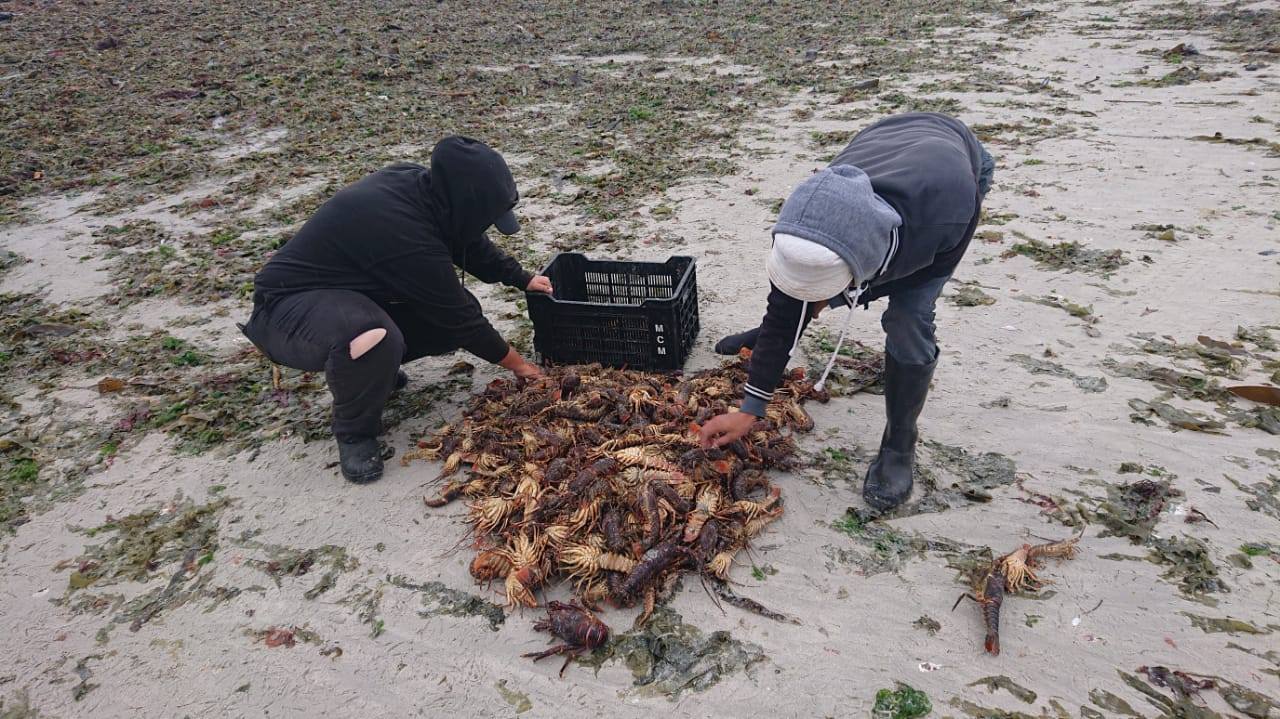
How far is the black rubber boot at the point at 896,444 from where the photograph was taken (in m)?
2.87

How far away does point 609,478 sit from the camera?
302 centimetres

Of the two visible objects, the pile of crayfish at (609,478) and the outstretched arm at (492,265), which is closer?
the pile of crayfish at (609,478)

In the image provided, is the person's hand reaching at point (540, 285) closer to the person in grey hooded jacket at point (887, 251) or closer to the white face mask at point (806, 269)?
the person in grey hooded jacket at point (887, 251)

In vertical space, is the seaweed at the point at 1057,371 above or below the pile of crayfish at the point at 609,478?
above

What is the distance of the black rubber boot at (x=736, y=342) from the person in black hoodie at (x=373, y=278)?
4.55ft

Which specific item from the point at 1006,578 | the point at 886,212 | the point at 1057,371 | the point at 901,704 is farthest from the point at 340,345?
the point at 1057,371

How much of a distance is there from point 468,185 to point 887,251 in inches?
75.2

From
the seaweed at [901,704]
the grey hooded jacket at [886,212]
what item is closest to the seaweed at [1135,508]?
the seaweed at [901,704]

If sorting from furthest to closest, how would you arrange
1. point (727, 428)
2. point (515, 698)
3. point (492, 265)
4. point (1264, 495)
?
point (492, 265)
point (1264, 495)
point (727, 428)
point (515, 698)

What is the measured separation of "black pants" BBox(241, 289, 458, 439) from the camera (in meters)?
3.25

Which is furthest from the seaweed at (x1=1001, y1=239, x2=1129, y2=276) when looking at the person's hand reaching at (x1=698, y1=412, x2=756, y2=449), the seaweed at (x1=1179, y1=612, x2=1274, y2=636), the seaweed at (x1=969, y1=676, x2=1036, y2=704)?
the seaweed at (x1=969, y1=676, x2=1036, y2=704)

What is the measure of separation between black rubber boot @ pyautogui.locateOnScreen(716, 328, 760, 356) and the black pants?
1778 millimetres

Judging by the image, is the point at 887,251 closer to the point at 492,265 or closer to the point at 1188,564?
the point at 1188,564

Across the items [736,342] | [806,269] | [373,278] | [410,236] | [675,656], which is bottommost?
[675,656]
